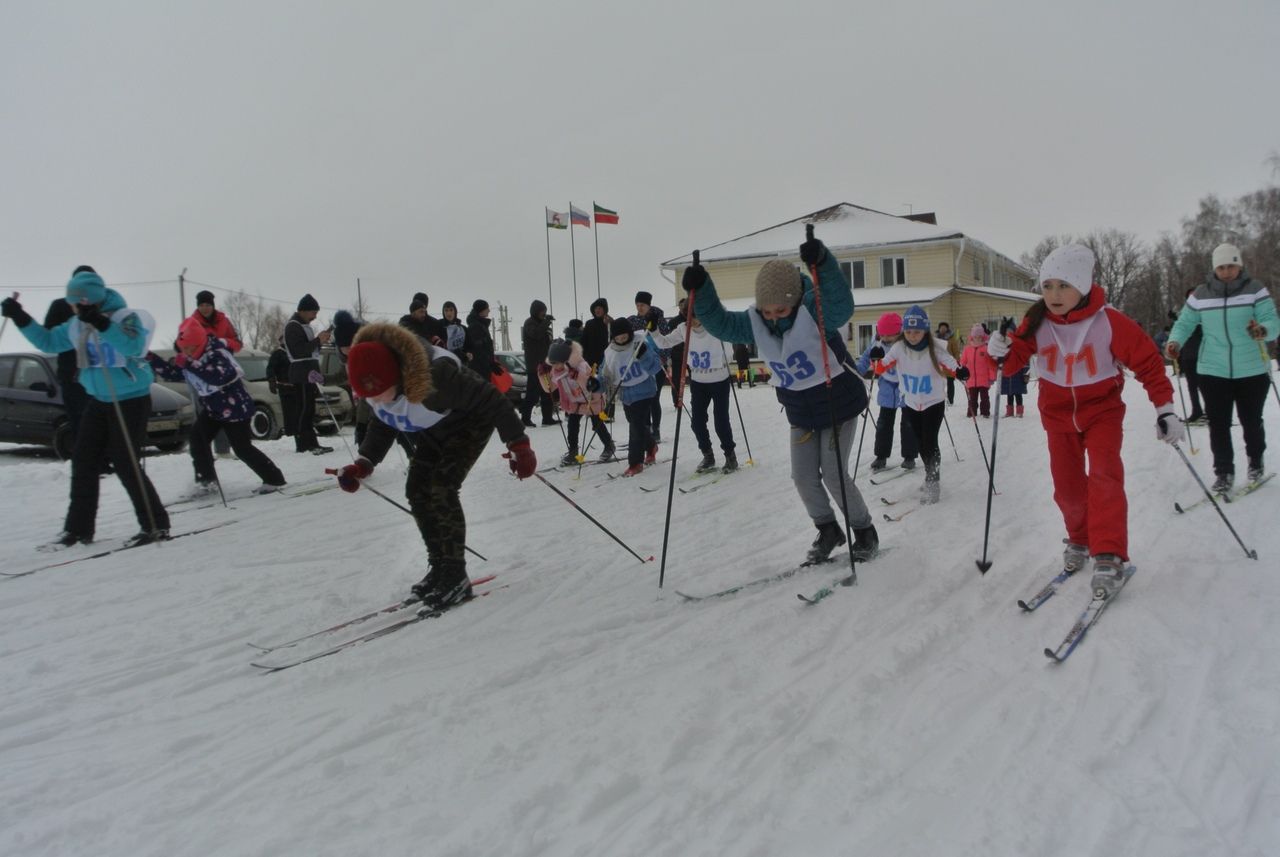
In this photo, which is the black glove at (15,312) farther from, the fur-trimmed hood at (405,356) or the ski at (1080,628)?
the ski at (1080,628)

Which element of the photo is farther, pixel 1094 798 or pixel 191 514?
pixel 191 514

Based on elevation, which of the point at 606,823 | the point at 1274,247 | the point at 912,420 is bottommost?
the point at 606,823

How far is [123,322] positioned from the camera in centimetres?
558

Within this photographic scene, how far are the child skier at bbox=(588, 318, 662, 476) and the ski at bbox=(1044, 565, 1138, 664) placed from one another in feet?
16.8

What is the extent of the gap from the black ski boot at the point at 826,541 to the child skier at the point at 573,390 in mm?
4626

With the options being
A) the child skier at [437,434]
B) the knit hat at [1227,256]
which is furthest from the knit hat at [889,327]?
the child skier at [437,434]

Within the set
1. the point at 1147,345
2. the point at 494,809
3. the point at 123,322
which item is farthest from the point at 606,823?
the point at 123,322

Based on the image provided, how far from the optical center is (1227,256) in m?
5.81

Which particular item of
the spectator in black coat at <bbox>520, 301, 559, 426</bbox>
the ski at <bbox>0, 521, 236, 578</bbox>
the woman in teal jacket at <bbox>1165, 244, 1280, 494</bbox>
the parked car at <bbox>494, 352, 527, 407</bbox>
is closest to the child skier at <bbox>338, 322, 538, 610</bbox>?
the ski at <bbox>0, 521, 236, 578</bbox>

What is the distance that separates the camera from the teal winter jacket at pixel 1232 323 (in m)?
5.56

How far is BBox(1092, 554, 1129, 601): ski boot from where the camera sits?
3402mm

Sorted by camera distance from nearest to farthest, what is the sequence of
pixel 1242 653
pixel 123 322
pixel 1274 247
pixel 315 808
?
pixel 315 808
pixel 1242 653
pixel 123 322
pixel 1274 247

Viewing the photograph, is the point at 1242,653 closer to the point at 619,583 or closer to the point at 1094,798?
the point at 1094,798

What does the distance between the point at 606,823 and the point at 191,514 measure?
19.9 feet
